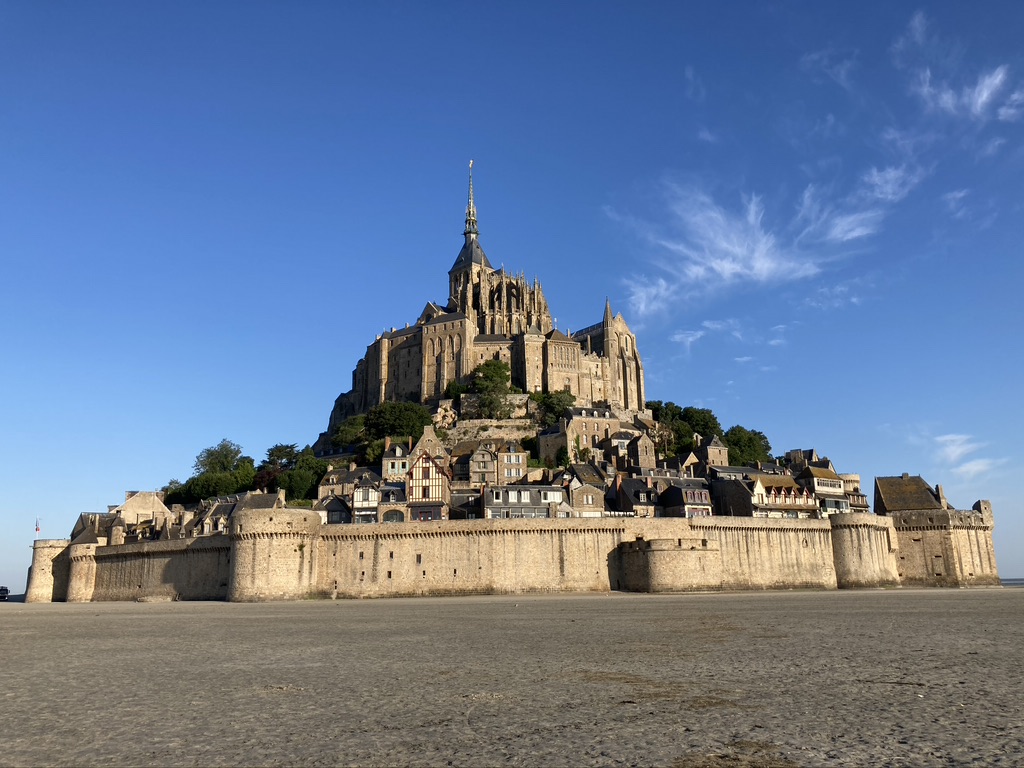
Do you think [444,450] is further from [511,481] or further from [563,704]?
[563,704]

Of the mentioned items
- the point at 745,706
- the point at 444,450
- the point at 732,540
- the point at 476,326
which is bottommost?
the point at 745,706

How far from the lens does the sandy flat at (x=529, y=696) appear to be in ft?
31.1

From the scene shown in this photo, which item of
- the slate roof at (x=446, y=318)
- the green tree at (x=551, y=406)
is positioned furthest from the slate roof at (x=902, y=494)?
the slate roof at (x=446, y=318)

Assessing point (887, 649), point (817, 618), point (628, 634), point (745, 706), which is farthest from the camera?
point (817, 618)

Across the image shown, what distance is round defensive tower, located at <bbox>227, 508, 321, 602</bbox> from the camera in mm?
54000

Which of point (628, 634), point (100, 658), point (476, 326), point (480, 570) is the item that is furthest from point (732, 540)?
point (476, 326)

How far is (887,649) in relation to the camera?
1961 centimetres

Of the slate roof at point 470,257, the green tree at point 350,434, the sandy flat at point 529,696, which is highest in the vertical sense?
the slate roof at point 470,257

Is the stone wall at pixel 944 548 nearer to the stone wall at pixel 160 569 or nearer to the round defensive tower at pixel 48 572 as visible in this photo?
the stone wall at pixel 160 569

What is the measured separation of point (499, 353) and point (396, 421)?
2342 centimetres

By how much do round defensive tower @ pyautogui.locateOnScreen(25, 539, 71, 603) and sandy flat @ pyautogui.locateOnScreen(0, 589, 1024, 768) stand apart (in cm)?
4773

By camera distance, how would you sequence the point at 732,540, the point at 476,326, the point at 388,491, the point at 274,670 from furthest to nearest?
1. the point at 476,326
2. the point at 388,491
3. the point at 732,540
4. the point at 274,670

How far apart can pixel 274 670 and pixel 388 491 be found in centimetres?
5322

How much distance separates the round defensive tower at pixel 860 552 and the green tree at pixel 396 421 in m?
50.5
